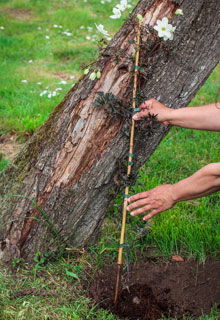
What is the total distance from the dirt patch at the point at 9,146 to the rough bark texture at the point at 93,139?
143 centimetres

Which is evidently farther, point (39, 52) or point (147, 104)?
point (39, 52)

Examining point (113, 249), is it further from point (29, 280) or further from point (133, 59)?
point (133, 59)

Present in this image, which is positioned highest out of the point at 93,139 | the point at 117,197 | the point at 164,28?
the point at 164,28

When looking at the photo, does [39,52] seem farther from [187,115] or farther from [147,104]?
[187,115]

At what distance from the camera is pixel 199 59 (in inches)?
87.9

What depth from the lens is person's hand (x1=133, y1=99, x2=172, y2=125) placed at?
212 cm

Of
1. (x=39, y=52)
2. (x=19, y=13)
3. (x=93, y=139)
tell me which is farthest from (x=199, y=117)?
(x=19, y=13)

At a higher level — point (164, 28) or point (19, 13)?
point (164, 28)

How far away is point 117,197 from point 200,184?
71 centimetres

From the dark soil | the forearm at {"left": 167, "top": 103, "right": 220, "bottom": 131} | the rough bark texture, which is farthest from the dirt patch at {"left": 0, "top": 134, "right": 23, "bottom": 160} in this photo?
the forearm at {"left": 167, "top": 103, "right": 220, "bottom": 131}

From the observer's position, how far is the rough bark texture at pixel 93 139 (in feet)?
Result: 6.98

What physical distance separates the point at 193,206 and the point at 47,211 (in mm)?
1306

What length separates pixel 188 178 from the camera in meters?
2.03

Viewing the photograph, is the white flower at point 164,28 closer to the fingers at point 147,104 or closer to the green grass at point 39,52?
the fingers at point 147,104
